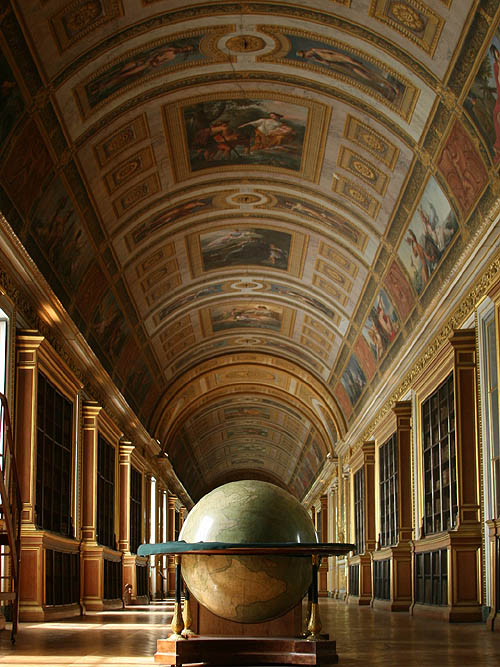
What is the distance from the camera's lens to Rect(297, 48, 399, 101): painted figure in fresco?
17281mm

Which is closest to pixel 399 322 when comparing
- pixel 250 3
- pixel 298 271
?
pixel 298 271

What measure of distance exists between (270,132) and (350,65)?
393 cm

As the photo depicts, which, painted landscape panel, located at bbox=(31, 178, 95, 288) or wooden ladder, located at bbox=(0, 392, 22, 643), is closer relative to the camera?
wooden ladder, located at bbox=(0, 392, 22, 643)

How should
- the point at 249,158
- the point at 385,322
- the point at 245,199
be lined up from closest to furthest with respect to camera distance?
the point at 249,158 → the point at 245,199 → the point at 385,322

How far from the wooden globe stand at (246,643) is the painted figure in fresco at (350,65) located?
434 inches

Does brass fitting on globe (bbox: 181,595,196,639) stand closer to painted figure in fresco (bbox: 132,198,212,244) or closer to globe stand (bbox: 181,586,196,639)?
globe stand (bbox: 181,586,196,639)

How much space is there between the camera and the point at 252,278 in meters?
30.5

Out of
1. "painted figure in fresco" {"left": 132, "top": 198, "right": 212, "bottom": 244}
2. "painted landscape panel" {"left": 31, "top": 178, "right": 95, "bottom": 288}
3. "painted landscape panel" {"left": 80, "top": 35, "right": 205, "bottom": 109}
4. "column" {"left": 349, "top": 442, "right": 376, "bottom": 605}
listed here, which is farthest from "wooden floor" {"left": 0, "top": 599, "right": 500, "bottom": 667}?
"column" {"left": 349, "top": 442, "right": 376, "bottom": 605}

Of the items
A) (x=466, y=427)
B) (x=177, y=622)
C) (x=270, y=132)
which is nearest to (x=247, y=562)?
(x=177, y=622)

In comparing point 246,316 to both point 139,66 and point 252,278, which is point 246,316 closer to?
point 252,278

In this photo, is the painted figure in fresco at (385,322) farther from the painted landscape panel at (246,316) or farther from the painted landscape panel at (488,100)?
the painted landscape panel at (488,100)

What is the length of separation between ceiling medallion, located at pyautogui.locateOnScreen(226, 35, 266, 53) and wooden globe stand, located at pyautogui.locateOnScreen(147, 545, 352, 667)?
37.4 ft

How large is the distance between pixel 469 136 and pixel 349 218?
759 cm

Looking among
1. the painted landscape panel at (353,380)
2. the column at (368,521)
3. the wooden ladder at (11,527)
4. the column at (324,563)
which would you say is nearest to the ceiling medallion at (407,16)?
the wooden ladder at (11,527)
